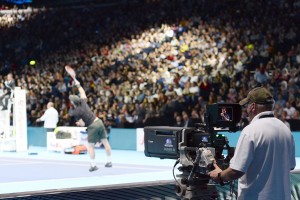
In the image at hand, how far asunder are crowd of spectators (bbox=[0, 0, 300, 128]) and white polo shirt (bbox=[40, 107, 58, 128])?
1.87m

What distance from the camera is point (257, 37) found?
2480 centimetres

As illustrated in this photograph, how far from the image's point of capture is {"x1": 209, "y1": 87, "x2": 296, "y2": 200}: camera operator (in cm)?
555

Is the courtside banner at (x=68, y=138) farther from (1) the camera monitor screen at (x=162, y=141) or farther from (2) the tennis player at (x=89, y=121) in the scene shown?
(1) the camera monitor screen at (x=162, y=141)

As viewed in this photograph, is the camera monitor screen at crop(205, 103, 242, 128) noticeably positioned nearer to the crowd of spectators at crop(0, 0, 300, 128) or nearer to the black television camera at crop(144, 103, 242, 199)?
the black television camera at crop(144, 103, 242, 199)

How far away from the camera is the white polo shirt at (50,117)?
81.1 feet

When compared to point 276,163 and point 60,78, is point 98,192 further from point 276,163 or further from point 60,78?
point 60,78

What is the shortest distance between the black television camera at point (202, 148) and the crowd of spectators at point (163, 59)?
44.0 ft

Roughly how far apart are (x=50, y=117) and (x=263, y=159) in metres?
19.8

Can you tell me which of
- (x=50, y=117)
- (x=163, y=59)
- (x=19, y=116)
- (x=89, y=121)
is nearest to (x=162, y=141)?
(x=89, y=121)

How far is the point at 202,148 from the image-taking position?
19.1 ft

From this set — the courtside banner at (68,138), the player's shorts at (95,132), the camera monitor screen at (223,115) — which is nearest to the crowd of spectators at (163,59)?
the courtside banner at (68,138)

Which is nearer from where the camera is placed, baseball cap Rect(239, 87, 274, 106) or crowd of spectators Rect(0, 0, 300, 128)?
baseball cap Rect(239, 87, 274, 106)

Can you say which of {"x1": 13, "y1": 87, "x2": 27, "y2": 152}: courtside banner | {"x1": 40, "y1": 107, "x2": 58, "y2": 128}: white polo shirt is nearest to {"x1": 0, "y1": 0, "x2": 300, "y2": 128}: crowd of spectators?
{"x1": 40, "y1": 107, "x2": 58, "y2": 128}: white polo shirt

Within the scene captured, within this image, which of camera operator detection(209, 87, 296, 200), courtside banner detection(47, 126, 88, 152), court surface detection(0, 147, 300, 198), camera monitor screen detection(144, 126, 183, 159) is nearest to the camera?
camera operator detection(209, 87, 296, 200)
